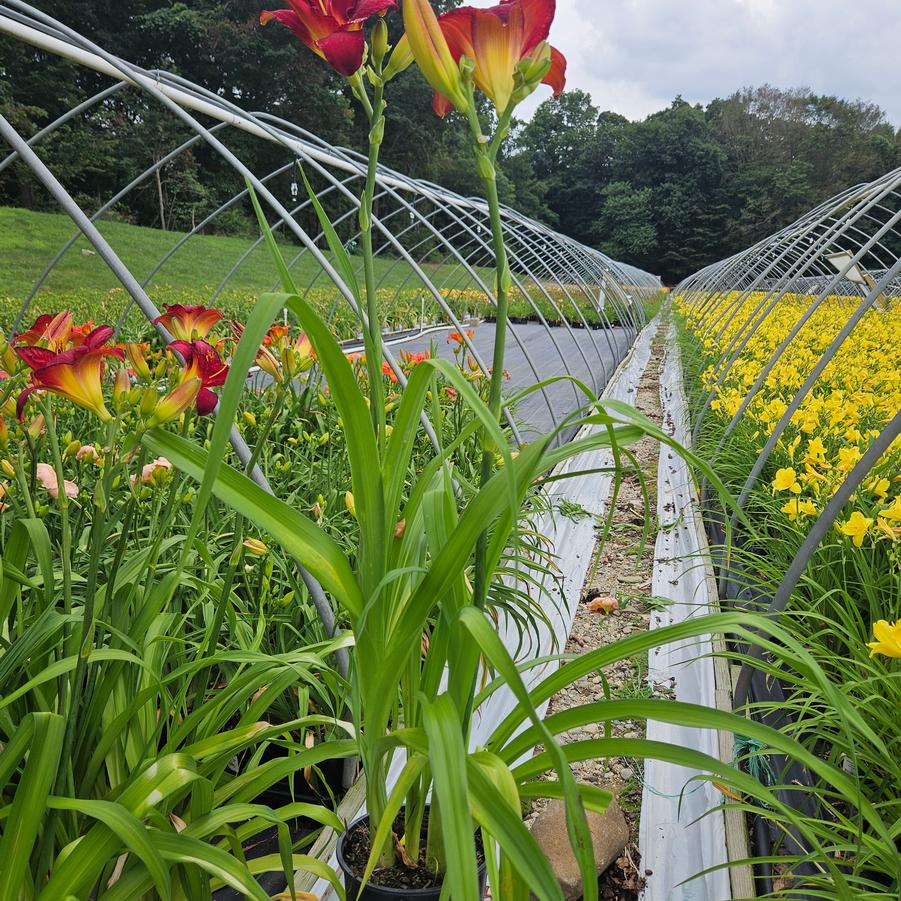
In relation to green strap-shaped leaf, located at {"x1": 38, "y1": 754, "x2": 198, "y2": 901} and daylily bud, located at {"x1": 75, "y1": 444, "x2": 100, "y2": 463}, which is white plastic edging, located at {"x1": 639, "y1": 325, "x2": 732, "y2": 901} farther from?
daylily bud, located at {"x1": 75, "y1": 444, "x2": 100, "y2": 463}

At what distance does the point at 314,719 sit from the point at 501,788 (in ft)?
1.33

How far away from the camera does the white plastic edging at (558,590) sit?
5.26 ft

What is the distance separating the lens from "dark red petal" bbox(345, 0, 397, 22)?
0.77 m

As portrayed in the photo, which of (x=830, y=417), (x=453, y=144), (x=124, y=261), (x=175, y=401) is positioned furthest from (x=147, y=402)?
(x=453, y=144)

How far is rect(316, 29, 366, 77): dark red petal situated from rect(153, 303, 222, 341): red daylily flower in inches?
14.8

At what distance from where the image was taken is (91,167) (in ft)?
54.1

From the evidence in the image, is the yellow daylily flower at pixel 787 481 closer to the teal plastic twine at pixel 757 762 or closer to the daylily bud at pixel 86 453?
the teal plastic twine at pixel 757 762

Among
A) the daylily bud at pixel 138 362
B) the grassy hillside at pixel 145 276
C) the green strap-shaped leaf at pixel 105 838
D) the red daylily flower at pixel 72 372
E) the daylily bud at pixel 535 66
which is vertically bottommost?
the green strap-shaped leaf at pixel 105 838

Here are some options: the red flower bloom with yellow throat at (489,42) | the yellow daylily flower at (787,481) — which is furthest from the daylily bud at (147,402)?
the yellow daylily flower at (787,481)

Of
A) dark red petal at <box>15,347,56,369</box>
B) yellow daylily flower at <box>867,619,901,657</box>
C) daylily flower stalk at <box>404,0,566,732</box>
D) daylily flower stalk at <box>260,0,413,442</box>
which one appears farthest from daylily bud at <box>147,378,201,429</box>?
yellow daylily flower at <box>867,619,901,657</box>

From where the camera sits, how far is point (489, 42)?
0.72 meters

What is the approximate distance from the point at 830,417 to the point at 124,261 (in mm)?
11614

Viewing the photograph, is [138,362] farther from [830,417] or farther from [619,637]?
[830,417]

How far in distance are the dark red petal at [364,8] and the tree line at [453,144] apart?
49.1ft
